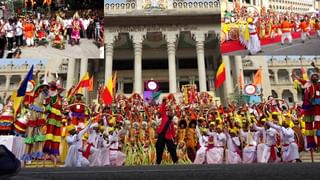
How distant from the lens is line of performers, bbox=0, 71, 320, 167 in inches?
352

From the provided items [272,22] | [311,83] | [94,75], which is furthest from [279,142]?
[94,75]

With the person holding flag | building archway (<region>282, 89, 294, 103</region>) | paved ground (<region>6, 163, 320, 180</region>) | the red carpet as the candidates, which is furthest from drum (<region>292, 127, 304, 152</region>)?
building archway (<region>282, 89, 294, 103</region>)

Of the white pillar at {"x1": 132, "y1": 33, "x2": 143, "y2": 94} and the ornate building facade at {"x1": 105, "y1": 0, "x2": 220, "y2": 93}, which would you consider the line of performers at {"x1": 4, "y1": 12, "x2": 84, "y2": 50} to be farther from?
the white pillar at {"x1": 132, "y1": 33, "x2": 143, "y2": 94}

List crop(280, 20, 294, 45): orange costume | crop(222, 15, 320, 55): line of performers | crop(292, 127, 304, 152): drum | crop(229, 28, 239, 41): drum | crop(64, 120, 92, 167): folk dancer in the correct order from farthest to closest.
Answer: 1. crop(229, 28, 239, 41): drum
2. crop(280, 20, 294, 45): orange costume
3. crop(222, 15, 320, 55): line of performers
4. crop(292, 127, 304, 152): drum
5. crop(64, 120, 92, 167): folk dancer

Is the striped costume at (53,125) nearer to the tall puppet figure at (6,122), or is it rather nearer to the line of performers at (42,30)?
the tall puppet figure at (6,122)

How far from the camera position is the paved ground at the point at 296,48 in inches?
848

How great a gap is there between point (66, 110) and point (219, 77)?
308 inches

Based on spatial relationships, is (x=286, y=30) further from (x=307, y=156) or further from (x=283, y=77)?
(x=283, y=77)

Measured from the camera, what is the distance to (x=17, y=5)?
2127 cm

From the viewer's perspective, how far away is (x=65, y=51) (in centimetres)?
2133

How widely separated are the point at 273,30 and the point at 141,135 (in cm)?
1394

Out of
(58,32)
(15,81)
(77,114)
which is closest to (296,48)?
(58,32)

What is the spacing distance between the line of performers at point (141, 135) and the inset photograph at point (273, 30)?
1111cm

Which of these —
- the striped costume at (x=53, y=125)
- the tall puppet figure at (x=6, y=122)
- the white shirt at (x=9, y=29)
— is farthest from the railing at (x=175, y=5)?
the striped costume at (x=53, y=125)
